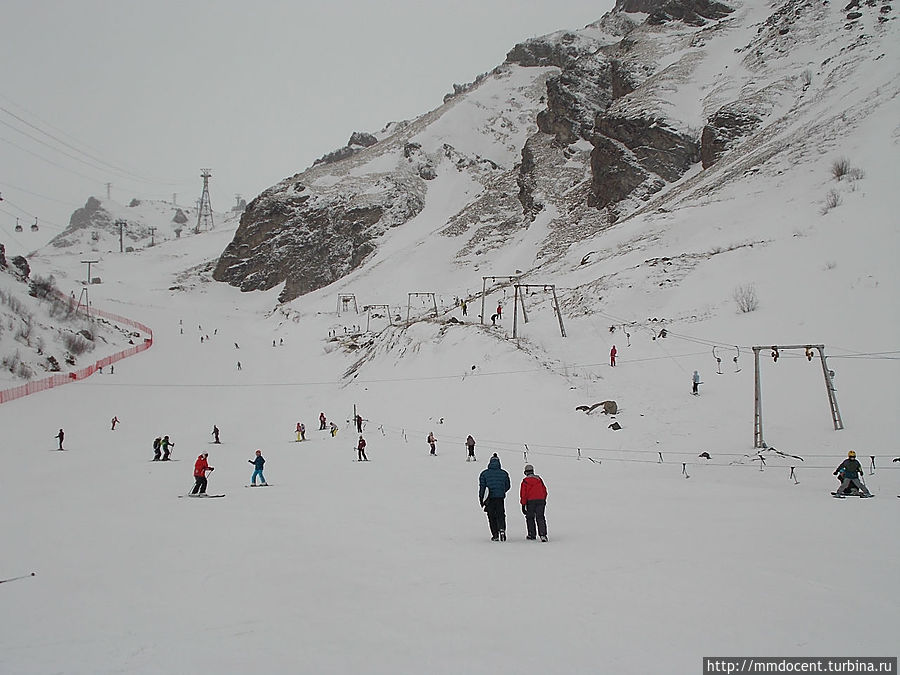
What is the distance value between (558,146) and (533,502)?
10083cm

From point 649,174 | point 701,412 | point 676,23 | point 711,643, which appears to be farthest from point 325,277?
point 711,643

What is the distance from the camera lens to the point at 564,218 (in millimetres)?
82125

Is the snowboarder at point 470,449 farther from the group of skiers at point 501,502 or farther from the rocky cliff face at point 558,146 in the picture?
the rocky cliff face at point 558,146

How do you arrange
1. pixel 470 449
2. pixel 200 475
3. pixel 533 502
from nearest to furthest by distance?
pixel 533 502 < pixel 200 475 < pixel 470 449

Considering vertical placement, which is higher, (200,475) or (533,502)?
(533,502)

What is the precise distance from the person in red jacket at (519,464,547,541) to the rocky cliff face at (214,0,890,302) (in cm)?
4973

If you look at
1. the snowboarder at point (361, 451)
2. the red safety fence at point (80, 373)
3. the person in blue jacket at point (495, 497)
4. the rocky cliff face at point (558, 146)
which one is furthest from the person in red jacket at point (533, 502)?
the rocky cliff face at point (558, 146)

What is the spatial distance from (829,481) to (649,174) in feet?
208

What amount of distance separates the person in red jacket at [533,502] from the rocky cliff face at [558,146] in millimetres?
49730

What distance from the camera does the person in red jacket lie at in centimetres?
1009

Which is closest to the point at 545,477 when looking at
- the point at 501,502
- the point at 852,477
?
the point at 852,477

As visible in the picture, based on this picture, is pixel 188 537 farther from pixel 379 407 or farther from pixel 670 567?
pixel 379 407

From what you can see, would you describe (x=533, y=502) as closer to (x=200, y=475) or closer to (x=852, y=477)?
(x=852, y=477)

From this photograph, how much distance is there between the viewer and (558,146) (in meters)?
102
